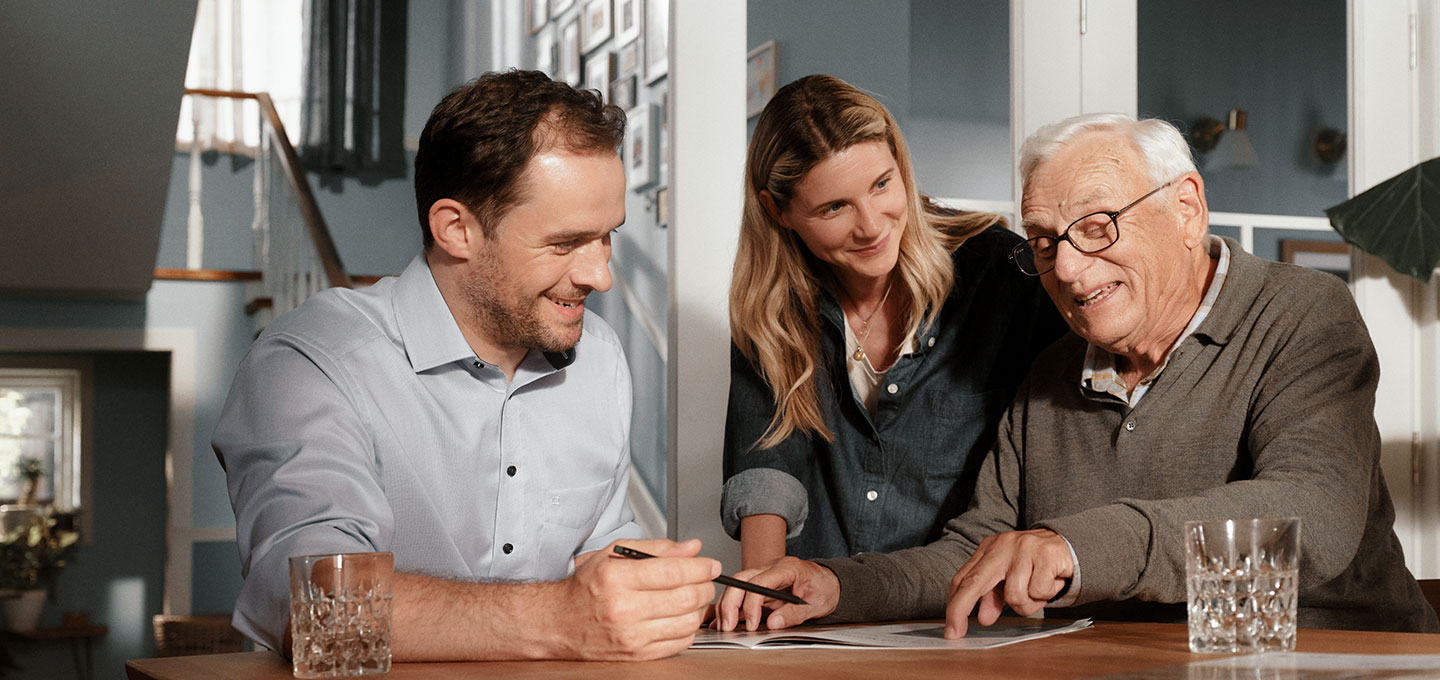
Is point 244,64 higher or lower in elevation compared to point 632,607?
higher

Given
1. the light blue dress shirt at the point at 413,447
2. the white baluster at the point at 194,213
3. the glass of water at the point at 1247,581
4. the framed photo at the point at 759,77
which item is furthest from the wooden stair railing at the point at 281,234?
the glass of water at the point at 1247,581

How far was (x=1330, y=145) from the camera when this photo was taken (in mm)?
2832

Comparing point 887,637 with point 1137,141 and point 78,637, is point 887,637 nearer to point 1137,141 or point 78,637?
point 1137,141

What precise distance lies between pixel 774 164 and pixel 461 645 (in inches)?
41.6

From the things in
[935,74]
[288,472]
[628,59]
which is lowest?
[288,472]

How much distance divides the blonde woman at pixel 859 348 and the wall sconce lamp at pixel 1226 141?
0.98 meters

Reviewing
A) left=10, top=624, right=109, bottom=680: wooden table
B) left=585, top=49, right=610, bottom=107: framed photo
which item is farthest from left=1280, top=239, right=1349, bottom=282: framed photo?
left=10, top=624, right=109, bottom=680: wooden table

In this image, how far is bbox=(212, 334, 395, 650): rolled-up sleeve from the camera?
47.6 inches

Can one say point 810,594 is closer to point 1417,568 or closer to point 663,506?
point 1417,568

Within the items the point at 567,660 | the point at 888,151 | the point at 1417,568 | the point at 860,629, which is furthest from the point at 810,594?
the point at 1417,568

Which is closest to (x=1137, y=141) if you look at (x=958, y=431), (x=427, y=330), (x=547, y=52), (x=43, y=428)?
(x=958, y=431)

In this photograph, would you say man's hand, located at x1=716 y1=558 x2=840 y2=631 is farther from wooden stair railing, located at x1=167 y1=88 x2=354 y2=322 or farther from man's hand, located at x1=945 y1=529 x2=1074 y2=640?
wooden stair railing, located at x1=167 y1=88 x2=354 y2=322

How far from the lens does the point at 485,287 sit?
5.20 feet

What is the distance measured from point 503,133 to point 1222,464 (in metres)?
0.95
